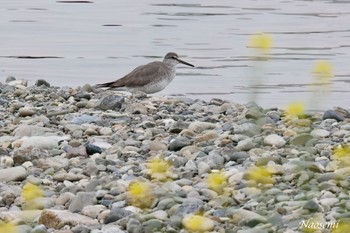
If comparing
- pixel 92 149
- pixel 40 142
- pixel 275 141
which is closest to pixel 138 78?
pixel 40 142

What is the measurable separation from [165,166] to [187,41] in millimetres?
14350

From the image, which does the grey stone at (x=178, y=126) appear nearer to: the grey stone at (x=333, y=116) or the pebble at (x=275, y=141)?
the pebble at (x=275, y=141)

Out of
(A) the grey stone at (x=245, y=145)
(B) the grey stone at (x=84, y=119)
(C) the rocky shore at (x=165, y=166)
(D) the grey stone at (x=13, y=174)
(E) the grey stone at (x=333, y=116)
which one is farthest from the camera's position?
(E) the grey stone at (x=333, y=116)

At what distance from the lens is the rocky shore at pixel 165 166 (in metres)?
5.12

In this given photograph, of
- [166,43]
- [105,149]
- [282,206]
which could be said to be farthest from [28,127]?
[166,43]

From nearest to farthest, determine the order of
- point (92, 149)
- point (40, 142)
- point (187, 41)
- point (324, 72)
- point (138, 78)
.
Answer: point (324, 72) → point (92, 149) → point (40, 142) → point (138, 78) → point (187, 41)

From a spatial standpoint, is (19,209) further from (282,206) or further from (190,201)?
(282,206)

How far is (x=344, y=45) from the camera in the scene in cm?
1797

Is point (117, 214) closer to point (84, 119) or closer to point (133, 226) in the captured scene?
point (133, 226)

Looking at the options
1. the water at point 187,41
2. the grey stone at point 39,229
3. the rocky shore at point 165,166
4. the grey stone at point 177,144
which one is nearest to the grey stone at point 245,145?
the rocky shore at point 165,166

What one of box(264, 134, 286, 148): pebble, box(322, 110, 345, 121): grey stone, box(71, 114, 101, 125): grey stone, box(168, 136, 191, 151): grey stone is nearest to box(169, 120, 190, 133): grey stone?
box(168, 136, 191, 151): grey stone

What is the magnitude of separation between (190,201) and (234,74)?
30.5 ft

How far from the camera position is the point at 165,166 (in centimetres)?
430

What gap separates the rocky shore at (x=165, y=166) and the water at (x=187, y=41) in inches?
102
